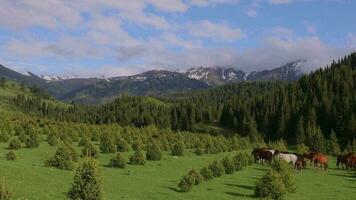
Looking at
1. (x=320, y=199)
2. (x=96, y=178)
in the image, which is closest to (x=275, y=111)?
(x=320, y=199)

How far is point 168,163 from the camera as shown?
5212cm

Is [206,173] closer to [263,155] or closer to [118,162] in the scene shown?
[118,162]

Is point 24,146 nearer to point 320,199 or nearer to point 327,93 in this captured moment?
point 320,199

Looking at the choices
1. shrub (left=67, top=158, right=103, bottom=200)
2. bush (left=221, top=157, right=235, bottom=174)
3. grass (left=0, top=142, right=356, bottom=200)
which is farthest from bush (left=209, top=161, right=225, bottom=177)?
shrub (left=67, top=158, right=103, bottom=200)

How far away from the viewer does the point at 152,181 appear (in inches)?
1548

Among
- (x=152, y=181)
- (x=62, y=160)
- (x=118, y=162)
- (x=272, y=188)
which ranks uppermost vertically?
(x=62, y=160)

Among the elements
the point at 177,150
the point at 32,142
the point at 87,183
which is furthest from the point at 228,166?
the point at 87,183

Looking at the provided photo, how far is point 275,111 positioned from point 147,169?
427ft

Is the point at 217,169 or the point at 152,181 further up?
the point at 217,169

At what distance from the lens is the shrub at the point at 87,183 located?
926 inches

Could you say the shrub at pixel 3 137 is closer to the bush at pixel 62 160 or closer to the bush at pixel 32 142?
the bush at pixel 32 142

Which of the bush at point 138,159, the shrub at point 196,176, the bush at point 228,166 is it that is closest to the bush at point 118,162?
the bush at point 138,159

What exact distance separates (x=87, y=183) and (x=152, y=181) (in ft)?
53.0

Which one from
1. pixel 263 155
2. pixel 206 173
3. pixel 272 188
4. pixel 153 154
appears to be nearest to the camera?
pixel 272 188
